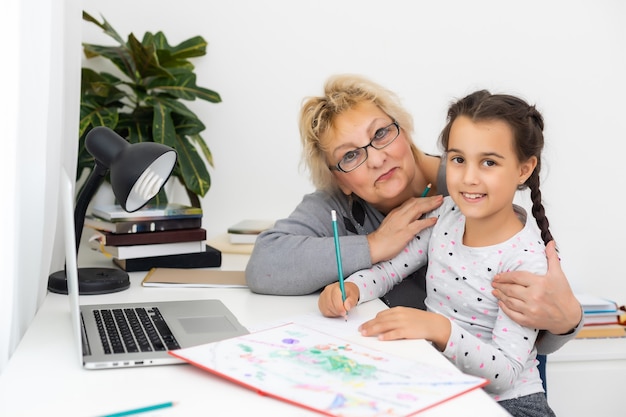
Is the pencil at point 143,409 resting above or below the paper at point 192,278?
above

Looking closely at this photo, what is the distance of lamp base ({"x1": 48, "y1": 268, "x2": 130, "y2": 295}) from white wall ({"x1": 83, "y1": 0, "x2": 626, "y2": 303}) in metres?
1.06

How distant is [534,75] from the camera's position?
2559 millimetres

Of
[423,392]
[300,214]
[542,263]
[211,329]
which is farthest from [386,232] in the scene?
[423,392]

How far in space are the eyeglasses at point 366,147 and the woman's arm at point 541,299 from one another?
449mm

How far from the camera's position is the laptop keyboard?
3.24 feet

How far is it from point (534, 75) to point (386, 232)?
139 cm

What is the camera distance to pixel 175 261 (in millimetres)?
1712

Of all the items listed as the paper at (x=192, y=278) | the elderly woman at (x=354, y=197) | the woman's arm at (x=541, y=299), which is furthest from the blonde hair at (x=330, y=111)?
the woman's arm at (x=541, y=299)

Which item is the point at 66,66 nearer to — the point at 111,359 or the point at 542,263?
the point at 111,359

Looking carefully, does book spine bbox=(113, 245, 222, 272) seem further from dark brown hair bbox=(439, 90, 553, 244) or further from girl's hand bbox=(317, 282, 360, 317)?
dark brown hair bbox=(439, 90, 553, 244)

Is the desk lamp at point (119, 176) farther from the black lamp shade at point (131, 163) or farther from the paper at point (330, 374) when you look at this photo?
the paper at point (330, 374)

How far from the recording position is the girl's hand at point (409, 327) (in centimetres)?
105

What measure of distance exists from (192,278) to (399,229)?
475 mm

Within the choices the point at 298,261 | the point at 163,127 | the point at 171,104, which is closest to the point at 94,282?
the point at 298,261
